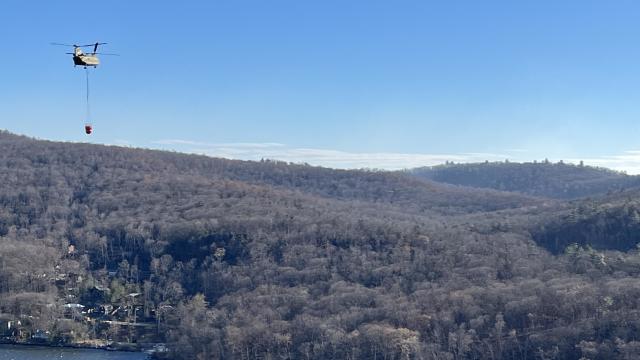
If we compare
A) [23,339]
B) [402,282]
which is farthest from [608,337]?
[23,339]

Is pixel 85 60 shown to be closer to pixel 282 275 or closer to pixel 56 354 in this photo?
pixel 56 354

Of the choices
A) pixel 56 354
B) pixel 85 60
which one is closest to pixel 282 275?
pixel 56 354

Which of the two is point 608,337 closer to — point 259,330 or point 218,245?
point 259,330

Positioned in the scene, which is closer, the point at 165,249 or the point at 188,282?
the point at 188,282

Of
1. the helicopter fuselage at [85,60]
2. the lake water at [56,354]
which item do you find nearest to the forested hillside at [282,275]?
the lake water at [56,354]

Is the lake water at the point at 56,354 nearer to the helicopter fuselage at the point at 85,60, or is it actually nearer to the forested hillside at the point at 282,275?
the forested hillside at the point at 282,275

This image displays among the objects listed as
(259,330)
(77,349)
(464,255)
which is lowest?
(77,349)

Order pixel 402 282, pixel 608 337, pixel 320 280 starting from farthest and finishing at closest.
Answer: pixel 320 280, pixel 402 282, pixel 608 337
